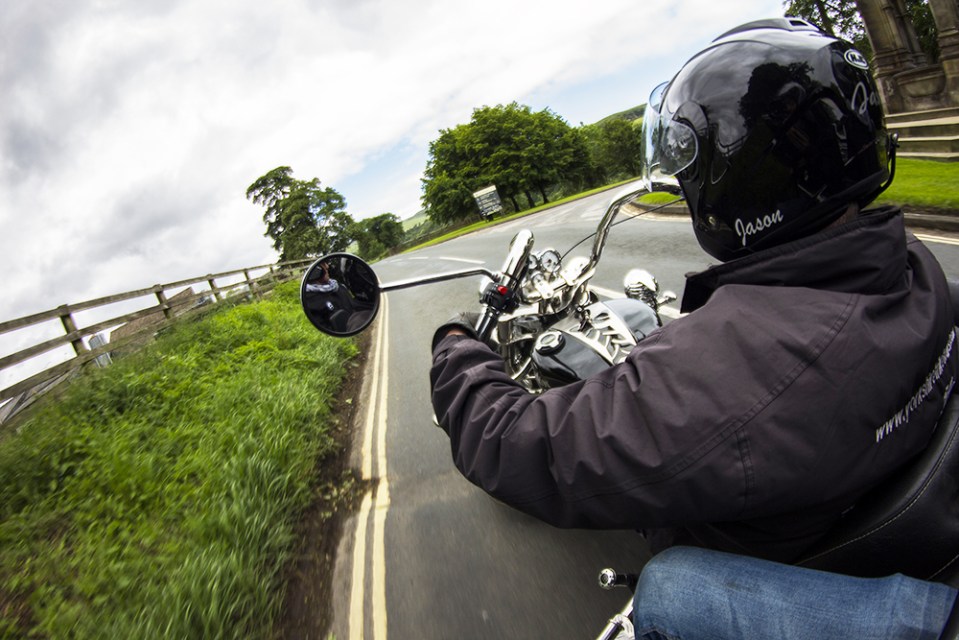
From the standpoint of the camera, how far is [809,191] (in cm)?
115

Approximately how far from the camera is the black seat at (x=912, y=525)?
3.08 ft

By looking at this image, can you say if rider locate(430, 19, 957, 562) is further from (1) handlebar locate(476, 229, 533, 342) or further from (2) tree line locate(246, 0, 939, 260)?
(2) tree line locate(246, 0, 939, 260)

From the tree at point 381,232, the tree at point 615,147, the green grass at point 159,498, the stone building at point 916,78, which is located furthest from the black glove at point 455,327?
the tree at point 381,232

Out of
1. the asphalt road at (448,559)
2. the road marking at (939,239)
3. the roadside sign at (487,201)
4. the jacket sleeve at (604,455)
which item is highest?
the roadside sign at (487,201)

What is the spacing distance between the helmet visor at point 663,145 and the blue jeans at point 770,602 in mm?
1052

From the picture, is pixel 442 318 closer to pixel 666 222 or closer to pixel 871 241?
pixel 666 222

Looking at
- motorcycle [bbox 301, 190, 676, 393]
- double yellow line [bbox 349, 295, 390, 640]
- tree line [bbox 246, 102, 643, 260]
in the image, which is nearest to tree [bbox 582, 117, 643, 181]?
tree line [bbox 246, 102, 643, 260]

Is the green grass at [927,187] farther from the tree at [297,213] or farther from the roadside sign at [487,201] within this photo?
the tree at [297,213]

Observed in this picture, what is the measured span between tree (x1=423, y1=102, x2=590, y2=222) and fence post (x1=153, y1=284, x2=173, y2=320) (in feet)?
125

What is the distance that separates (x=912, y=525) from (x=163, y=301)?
36.3 ft

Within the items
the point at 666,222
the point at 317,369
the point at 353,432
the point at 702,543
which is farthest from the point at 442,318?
the point at 702,543

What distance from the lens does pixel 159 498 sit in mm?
3588

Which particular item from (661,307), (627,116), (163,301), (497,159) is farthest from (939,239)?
(627,116)

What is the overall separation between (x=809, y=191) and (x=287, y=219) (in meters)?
52.4
